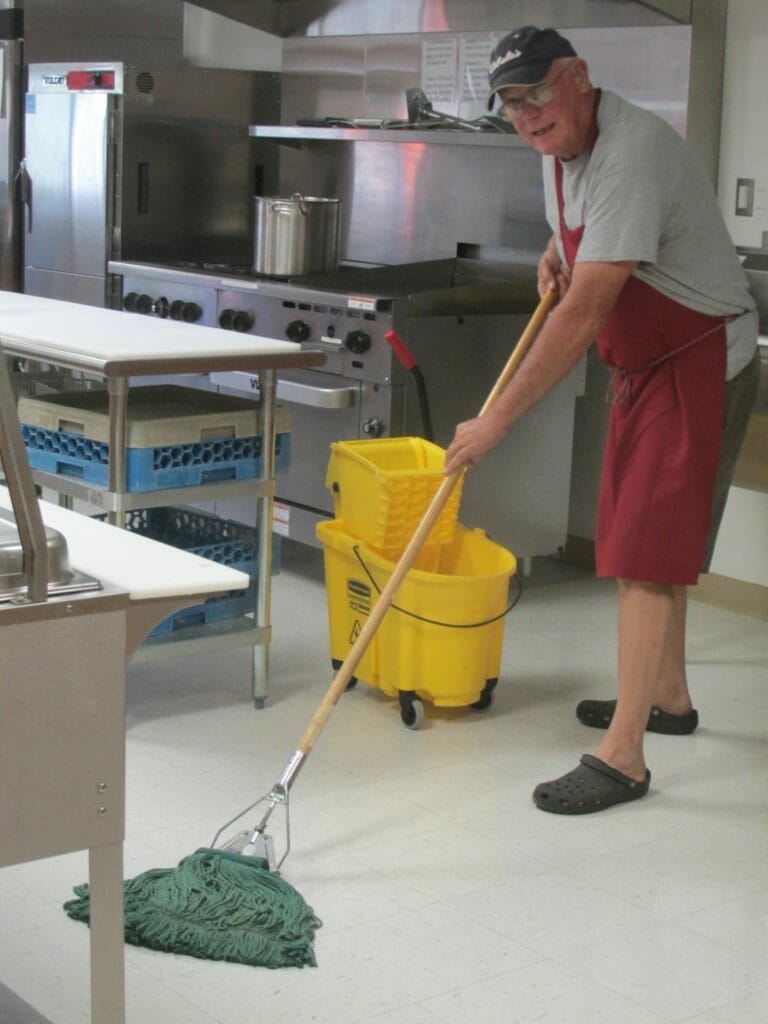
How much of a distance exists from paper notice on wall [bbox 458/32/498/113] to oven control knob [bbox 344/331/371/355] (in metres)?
1.22

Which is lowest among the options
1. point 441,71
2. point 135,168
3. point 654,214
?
point 654,214

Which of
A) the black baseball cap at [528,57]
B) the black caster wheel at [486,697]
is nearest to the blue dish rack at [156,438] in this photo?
the black caster wheel at [486,697]

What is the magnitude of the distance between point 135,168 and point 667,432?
2851 mm

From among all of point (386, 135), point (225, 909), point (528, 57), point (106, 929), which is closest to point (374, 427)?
point (386, 135)

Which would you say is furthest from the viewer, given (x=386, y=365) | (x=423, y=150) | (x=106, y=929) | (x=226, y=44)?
(x=226, y=44)

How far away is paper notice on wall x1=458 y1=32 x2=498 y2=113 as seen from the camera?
5156 mm

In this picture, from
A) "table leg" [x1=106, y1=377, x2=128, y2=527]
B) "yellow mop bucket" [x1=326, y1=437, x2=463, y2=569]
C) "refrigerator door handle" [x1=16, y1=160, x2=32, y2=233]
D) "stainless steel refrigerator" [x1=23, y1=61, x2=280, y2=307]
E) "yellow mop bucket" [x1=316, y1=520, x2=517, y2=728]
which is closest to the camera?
"table leg" [x1=106, y1=377, x2=128, y2=527]

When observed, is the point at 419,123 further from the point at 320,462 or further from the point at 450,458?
the point at 450,458

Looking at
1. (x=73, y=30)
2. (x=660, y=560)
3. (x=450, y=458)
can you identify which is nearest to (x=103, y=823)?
(x=450, y=458)

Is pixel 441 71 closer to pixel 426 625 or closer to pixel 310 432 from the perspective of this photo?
pixel 310 432

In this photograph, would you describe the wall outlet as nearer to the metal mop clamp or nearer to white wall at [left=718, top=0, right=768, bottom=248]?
white wall at [left=718, top=0, right=768, bottom=248]

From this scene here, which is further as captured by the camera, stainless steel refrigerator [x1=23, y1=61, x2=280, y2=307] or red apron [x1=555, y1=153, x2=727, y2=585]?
stainless steel refrigerator [x1=23, y1=61, x2=280, y2=307]

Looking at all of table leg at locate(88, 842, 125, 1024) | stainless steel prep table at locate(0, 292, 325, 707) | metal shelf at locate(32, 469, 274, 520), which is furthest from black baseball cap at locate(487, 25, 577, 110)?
table leg at locate(88, 842, 125, 1024)

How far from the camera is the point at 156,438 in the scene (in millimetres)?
3428
